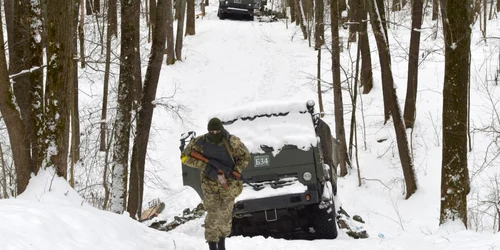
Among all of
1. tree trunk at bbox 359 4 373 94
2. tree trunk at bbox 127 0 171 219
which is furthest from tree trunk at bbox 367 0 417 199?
tree trunk at bbox 127 0 171 219

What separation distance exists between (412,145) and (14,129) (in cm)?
1416

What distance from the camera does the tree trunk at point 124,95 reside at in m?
11.6

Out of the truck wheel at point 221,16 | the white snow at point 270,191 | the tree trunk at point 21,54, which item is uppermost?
the truck wheel at point 221,16

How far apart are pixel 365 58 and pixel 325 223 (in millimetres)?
13692

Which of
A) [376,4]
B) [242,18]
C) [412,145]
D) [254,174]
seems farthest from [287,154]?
[242,18]

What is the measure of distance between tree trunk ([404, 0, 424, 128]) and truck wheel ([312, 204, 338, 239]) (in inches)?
395

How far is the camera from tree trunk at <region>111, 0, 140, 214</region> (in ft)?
38.1

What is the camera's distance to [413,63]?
1903cm

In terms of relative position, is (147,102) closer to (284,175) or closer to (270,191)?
(284,175)

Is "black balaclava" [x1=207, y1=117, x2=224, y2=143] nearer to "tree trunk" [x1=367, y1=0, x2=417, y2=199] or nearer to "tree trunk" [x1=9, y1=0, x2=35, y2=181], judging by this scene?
"tree trunk" [x1=9, y1=0, x2=35, y2=181]

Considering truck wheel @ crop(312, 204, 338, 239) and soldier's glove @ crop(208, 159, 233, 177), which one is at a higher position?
soldier's glove @ crop(208, 159, 233, 177)

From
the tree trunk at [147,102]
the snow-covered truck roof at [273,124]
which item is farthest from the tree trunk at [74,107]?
the snow-covered truck roof at [273,124]

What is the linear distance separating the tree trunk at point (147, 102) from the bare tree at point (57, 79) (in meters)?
3.94

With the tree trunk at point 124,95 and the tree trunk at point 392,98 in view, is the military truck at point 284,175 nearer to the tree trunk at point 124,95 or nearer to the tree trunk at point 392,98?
the tree trunk at point 124,95
